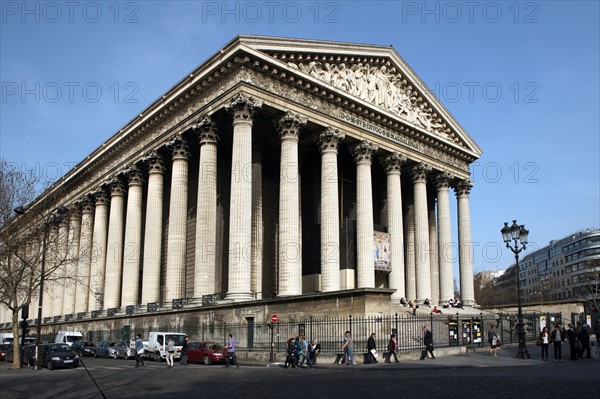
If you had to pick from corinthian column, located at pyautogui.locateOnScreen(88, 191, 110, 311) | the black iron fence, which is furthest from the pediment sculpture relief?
corinthian column, located at pyautogui.locateOnScreen(88, 191, 110, 311)

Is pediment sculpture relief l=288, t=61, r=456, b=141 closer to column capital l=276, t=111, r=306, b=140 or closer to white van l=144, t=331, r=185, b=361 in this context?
column capital l=276, t=111, r=306, b=140

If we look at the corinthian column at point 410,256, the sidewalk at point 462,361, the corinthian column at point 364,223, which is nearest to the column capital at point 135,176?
the corinthian column at point 364,223

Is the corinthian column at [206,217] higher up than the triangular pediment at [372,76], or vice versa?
the triangular pediment at [372,76]

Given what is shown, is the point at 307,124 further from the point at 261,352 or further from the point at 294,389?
the point at 294,389

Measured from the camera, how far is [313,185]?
151 feet

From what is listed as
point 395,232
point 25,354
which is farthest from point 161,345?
point 395,232

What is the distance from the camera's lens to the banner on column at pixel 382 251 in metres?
42.4

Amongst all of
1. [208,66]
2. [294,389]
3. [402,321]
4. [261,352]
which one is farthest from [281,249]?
[294,389]

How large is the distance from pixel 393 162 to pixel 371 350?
22.3 meters

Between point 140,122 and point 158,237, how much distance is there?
9383 millimetres

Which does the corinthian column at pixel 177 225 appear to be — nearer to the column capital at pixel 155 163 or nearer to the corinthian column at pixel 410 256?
the column capital at pixel 155 163

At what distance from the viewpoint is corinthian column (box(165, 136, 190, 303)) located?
1537 inches

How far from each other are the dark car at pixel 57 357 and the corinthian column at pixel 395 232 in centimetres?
2319

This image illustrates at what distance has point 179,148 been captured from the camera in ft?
134
